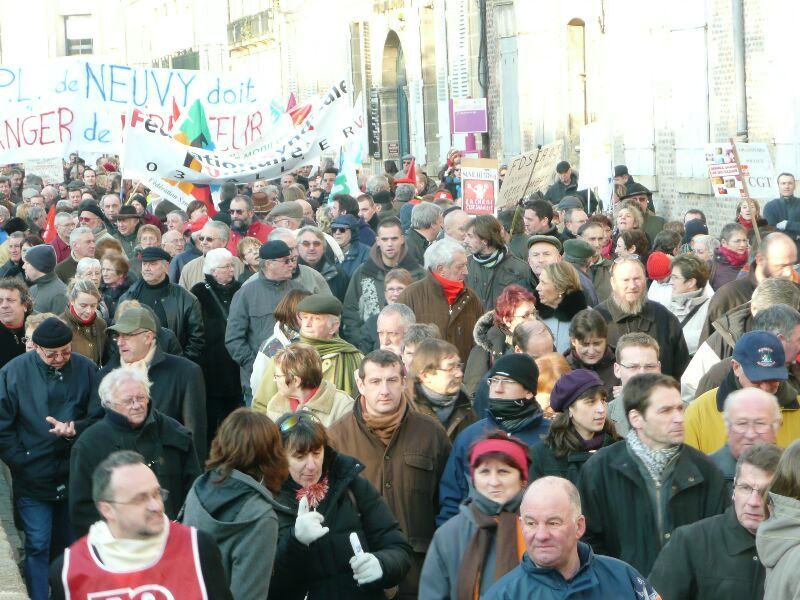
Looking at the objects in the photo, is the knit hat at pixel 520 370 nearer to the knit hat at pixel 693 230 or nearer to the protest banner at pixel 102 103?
the knit hat at pixel 693 230

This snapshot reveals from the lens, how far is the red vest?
16.7 feet

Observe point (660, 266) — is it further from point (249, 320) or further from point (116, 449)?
point (116, 449)

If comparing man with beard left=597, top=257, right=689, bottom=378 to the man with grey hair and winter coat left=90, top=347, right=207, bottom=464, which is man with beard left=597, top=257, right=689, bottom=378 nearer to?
winter coat left=90, top=347, right=207, bottom=464

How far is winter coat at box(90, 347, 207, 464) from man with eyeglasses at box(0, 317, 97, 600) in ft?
0.46

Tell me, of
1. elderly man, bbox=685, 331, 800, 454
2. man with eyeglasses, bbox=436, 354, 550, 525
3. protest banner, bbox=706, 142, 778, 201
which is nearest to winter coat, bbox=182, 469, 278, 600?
man with eyeglasses, bbox=436, 354, 550, 525

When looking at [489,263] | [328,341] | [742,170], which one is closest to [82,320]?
[328,341]

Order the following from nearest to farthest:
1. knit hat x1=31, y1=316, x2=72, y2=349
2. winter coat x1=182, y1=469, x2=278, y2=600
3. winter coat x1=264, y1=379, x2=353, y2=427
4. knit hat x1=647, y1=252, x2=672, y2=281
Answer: winter coat x1=182, y1=469, x2=278, y2=600, winter coat x1=264, y1=379, x2=353, y2=427, knit hat x1=31, y1=316, x2=72, y2=349, knit hat x1=647, y1=252, x2=672, y2=281

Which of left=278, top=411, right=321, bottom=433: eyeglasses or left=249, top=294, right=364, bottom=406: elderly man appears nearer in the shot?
left=278, top=411, right=321, bottom=433: eyeglasses

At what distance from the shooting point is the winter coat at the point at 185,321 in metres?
11.2

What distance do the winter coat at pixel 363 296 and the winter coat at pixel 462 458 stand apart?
14.2ft

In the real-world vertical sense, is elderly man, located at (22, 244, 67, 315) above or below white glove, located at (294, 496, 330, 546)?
above

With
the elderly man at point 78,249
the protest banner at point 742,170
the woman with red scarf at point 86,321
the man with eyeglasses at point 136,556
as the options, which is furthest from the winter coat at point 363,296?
the man with eyeglasses at point 136,556

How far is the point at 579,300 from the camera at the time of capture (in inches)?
380

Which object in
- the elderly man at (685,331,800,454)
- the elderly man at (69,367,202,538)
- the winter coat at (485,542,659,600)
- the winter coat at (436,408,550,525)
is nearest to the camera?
the winter coat at (485,542,659,600)
